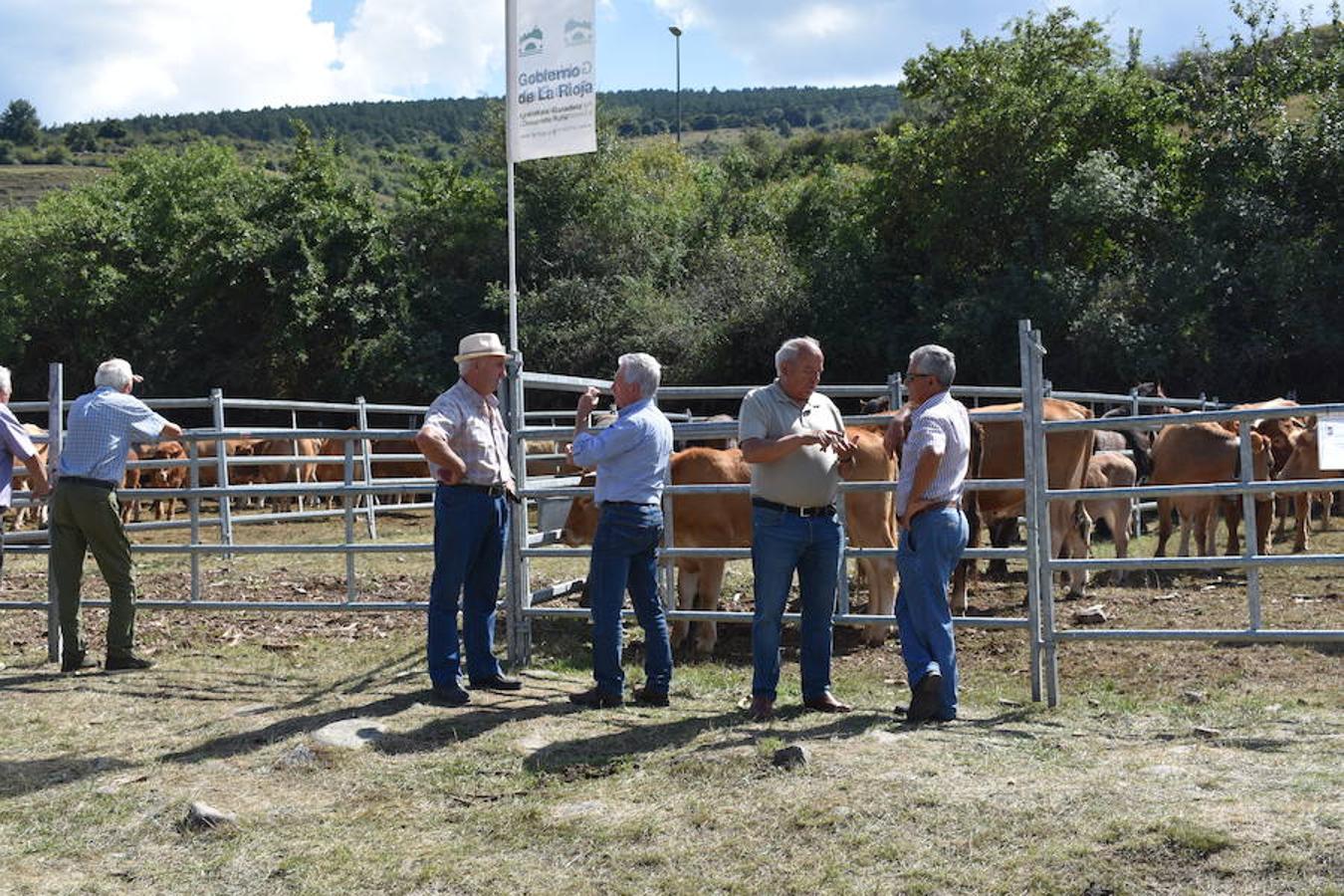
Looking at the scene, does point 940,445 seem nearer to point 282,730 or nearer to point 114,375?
point 282,730

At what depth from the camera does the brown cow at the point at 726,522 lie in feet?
28.5

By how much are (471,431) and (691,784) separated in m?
2.38

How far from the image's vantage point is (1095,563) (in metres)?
6.45

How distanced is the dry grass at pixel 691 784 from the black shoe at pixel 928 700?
106 mm

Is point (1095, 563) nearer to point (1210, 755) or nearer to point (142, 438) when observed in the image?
point (1210, 755)

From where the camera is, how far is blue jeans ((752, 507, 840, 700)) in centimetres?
632

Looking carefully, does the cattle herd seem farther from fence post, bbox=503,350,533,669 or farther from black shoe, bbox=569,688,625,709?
black shoe, bbox=569,688,625,709

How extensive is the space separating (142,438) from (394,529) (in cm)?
971

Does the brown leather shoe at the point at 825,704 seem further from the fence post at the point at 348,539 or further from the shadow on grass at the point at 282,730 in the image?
the fence post at the point at 348,539

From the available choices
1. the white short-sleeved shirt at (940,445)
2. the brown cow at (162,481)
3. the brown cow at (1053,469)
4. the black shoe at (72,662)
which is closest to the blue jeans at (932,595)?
the white short-sleeved shirt at (940,445)

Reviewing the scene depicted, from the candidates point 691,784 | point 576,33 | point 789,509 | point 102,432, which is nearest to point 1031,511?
point 789,509

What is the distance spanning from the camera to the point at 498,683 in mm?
7164

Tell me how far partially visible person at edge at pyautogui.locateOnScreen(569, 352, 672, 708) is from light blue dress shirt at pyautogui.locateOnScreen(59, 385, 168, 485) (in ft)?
9.39

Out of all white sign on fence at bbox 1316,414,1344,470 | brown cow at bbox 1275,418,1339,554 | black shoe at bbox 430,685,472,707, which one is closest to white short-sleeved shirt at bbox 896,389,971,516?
white sign on fence at bbox 1316,414,1344,470
